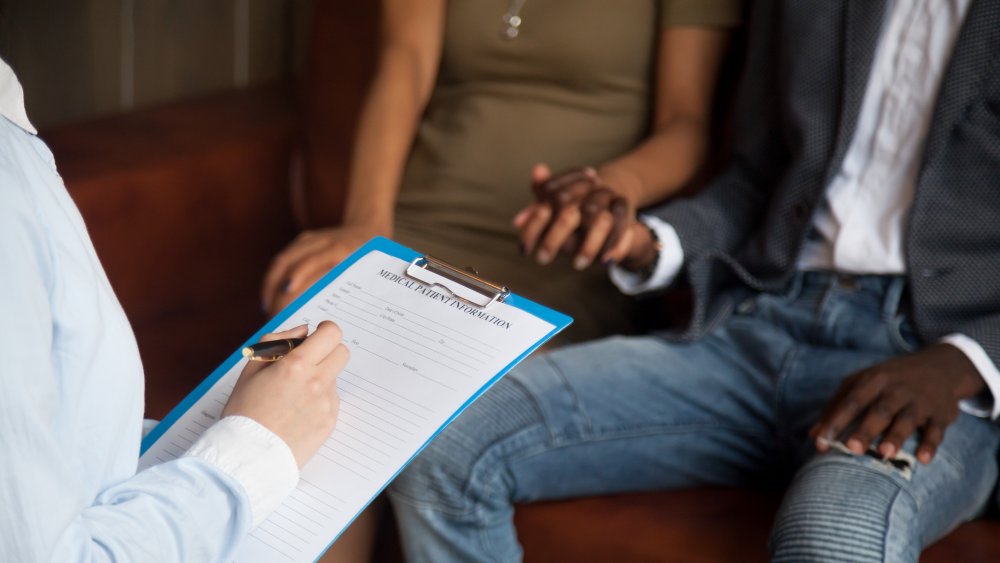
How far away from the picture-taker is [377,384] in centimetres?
83

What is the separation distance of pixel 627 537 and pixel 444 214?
555 mm

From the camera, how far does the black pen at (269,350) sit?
2.62 feet

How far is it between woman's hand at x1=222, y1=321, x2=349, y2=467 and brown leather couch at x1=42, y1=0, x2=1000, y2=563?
60 centimetres

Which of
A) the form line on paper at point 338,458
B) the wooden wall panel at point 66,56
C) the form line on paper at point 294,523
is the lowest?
the wooden wall panel at point 66,56

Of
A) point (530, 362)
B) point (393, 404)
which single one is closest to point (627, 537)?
point (530, 362)

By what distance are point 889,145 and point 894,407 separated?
1.14 ft

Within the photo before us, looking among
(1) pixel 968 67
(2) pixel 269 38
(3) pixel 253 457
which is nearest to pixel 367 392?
(3) pixel 253 457

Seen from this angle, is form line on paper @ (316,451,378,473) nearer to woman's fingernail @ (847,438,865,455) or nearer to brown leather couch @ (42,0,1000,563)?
woman's fingernail @ (847,438,865,455)

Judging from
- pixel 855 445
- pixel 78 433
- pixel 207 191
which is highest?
pixel 78 433

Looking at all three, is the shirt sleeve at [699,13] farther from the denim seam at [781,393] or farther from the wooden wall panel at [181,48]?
the wooden wall panel at [181,48]

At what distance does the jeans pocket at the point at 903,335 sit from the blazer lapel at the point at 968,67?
0.57ft

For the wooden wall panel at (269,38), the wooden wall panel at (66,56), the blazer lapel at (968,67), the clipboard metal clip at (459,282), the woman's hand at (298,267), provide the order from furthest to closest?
the wooden wall panel at (269,38) < the wooden wall panel at (66,56) < the woman's hand at (298,267) < the blazer lapel at (968,67) < the clipboard metal clip at (459,282)

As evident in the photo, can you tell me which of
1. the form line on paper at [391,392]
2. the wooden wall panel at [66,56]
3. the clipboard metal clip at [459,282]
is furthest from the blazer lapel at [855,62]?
the wooden wall panel at [66,56]

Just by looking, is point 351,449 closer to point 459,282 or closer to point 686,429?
point 459,282
